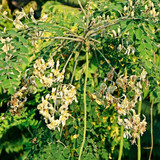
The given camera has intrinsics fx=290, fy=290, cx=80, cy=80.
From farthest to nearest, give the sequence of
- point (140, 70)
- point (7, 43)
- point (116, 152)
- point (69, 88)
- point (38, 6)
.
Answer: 1. point (38, 6)
2. point (116, 152)
3. point (140, 70)
4. point (69, 88)
5. point (7, 43)

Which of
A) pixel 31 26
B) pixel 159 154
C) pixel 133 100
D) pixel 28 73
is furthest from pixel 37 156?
pixel 159 154

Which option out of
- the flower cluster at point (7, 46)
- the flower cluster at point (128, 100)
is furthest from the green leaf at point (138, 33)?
the flower cluster at point (7, 46)

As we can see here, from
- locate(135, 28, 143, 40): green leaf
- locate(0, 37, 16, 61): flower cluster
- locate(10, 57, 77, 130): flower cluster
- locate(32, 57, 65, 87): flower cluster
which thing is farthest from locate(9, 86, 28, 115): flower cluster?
locate(135, 28, 143, 40): green leaf

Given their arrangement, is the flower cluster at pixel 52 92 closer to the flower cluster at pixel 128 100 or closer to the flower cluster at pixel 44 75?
the flower cluster at pixel 44 75

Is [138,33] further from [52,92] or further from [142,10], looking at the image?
[52,92]

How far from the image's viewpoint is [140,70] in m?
1.31

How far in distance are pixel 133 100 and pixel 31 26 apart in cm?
54

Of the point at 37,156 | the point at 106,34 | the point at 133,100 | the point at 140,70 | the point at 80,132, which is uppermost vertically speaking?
the point at 106,34

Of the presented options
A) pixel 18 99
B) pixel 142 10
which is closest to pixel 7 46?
pixel 18 99

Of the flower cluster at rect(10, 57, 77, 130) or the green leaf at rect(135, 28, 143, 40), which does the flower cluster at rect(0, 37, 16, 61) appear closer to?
the flower cluster at rect(10, 57, 77, 130)

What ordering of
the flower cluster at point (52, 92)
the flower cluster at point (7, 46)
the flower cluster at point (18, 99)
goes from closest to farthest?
the flower cluster at point (7, 46), the flower cluster at point (52, 92), the flower cluster at point (18, 99)

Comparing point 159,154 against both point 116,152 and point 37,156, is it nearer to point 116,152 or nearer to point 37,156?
point 116,152

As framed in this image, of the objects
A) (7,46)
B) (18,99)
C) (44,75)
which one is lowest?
(18,99)

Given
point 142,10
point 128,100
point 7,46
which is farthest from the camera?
point 128,100
